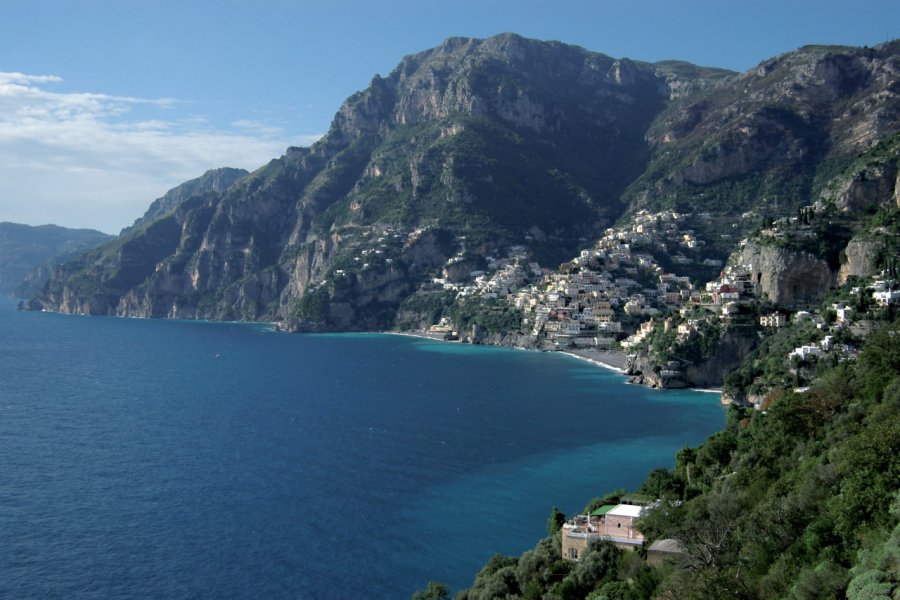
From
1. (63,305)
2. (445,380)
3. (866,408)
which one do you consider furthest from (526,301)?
(63,305)

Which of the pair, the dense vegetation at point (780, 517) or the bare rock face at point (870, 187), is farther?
the bare rock face at point (870, 187)

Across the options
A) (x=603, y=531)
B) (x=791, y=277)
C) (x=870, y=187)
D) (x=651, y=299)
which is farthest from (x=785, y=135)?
(x=603, y=531)

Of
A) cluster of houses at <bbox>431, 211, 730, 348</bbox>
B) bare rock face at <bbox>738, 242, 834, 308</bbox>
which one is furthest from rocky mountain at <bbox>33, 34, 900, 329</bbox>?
bare rock face at <bbox>738, 242, 834, 308</bbox>

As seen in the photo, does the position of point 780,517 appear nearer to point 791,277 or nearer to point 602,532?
point 602,532

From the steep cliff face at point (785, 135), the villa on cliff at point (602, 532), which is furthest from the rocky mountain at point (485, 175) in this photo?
the villa on cliff at point (602, 532)

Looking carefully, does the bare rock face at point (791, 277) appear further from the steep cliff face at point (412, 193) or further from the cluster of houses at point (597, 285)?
the steep cliff face at point (412, 193)

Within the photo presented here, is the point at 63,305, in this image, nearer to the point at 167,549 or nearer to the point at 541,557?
the point at 167,549
